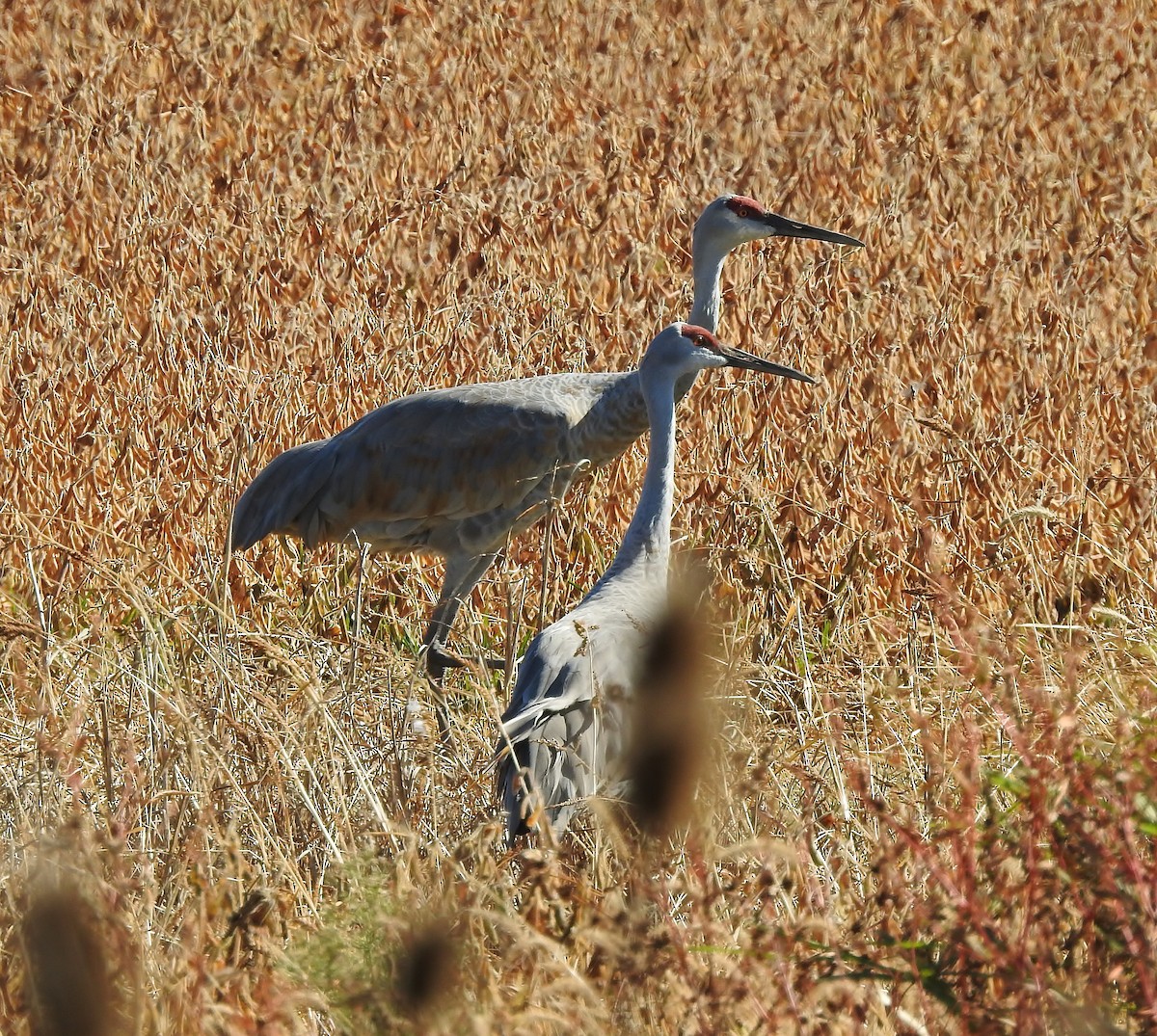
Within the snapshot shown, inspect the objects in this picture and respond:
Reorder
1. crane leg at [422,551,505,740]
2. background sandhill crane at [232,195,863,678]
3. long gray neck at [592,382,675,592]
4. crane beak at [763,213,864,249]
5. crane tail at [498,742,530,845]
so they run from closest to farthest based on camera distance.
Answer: crane tail at [498,742,530,845] < long gray neck at [592,382,675,592] < crane leg at [422,551,505,740] < background sandhill crane at [232,195,863,678] < crane beak at [763,213,864,249]

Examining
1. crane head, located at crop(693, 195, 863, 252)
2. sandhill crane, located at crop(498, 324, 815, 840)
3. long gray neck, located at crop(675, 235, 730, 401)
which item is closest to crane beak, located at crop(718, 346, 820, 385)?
sandhill crane, located at crop(498, 324, 815, 840)

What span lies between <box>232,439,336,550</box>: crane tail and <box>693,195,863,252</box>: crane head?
1.38 meters

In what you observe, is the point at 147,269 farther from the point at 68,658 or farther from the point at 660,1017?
the point at 660,1017

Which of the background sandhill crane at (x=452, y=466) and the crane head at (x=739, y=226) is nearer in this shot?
the background sandhill crane at (x=452, y=466)

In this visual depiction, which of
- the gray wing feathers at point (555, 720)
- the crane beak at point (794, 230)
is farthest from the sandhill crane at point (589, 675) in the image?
the crane beak at point (794, 230)

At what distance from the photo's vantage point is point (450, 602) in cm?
497

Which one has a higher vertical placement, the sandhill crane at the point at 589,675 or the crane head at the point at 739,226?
the crane head at the point at 739,226

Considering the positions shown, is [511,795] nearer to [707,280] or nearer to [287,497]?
[287,497]

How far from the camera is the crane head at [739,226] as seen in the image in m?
5.54

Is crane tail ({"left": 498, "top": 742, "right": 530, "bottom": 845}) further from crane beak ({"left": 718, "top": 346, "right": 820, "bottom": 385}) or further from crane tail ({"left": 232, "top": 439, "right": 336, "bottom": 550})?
crane tail ({"left": 232, "top": 439, "right": 336, "bottom": 550})

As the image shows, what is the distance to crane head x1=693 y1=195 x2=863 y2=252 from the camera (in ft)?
18.2

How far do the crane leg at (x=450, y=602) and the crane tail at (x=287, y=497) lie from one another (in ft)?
1.49

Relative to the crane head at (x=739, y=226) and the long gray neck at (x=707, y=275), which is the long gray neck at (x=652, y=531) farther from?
the crane head at (x=739, y=226)

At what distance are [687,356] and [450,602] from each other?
1.09m
